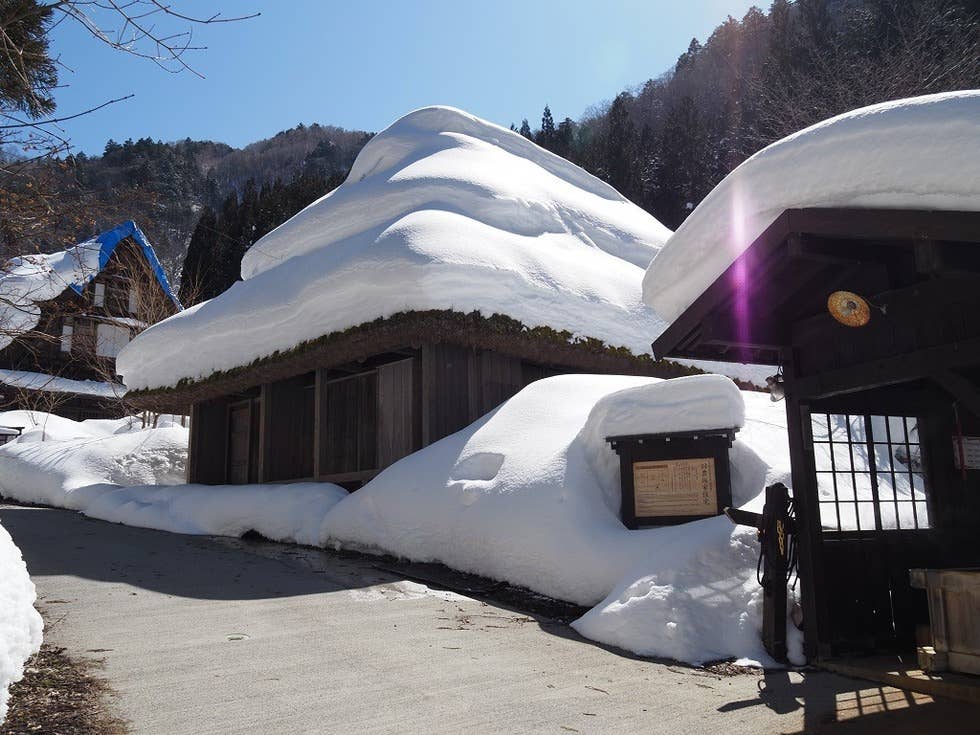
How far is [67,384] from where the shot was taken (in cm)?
2805

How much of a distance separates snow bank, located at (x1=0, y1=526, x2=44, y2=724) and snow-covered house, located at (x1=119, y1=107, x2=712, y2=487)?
642 centimetres

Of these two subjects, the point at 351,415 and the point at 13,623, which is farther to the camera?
the point at 351,415

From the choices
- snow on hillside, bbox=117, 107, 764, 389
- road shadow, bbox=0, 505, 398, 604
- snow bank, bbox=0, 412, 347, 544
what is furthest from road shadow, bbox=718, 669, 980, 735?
snow bank, bbox=0, 412, 347, 544

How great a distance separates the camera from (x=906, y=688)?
4945mm

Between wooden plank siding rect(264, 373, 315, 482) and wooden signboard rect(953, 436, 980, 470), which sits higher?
wooden plank siding rect(264, 373, 315, 482)

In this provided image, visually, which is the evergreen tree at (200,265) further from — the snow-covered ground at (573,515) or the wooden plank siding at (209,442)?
the snow-covered ground at (573,515)

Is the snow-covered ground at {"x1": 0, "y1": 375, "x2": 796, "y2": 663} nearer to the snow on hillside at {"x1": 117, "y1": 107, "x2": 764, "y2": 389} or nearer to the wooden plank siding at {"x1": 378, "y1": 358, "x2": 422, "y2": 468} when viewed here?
the wooden plank siding at {"x1": 378, "y1": 358, "x2": 422, "y2": 468}

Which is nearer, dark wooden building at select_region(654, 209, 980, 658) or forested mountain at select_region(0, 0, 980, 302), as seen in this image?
dark wooden building at select_region(654, 209, 980, 658)

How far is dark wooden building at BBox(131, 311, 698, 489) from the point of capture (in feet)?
36.5

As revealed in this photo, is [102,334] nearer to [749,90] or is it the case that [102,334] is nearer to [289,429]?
[289,429]

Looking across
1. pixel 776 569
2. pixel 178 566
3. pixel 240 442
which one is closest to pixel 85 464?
pixel 240 442

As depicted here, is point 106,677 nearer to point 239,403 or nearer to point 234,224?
point 239,403

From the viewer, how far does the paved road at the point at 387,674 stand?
13.5 feet

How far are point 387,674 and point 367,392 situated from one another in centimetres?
871
